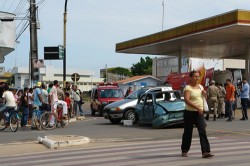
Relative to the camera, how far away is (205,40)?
35.0 meters

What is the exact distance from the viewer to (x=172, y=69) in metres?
64.4

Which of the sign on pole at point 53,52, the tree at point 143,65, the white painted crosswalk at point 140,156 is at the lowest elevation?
the white painted crosswalk at point 140,156

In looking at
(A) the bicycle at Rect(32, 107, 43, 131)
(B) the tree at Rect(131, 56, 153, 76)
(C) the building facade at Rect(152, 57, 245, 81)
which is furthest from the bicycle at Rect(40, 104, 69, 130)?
(B) the tree at Rect(131, 56, 153, 76)

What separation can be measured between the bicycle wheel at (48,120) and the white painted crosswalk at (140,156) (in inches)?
226

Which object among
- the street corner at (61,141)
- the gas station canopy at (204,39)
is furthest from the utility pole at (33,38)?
the gas station canopy at (204,39)

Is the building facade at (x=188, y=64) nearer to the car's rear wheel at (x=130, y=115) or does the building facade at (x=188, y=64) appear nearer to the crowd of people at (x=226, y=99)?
the crowd of people at (x=226, y=99)

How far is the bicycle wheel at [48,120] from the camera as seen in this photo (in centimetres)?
1750

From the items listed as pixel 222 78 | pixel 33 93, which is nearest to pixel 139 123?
pixel 33 93

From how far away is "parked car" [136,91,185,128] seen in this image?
16656 mm

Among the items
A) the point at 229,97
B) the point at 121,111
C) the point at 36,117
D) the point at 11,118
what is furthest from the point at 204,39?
the point at 11,118

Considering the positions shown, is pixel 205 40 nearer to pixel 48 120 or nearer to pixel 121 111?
pixel 121 111

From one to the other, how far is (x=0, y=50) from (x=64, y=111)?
7732 mm

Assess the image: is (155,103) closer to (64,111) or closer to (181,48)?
(64,111)

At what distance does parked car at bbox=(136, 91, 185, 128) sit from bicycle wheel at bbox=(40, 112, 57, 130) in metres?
3.45
